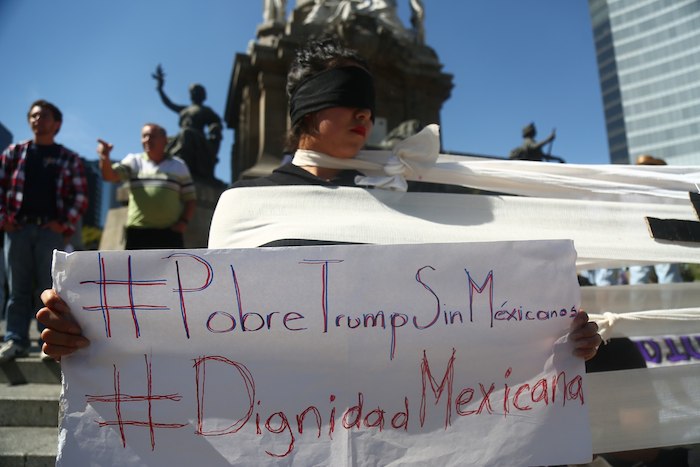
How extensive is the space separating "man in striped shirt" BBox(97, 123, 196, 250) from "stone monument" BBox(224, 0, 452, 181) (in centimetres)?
652

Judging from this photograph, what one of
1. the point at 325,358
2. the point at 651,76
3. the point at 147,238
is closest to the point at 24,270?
the point at 147,238

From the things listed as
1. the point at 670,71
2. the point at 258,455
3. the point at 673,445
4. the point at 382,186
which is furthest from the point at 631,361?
the point at 670,71

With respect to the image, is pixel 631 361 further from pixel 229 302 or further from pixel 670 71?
pixel 670 71

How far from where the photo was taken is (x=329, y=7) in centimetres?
1345

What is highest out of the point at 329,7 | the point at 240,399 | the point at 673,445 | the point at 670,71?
the point at 670,71

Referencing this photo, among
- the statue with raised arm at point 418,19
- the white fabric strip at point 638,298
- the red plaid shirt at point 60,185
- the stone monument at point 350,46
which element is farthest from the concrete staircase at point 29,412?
the statue with raised arm at point 418,19

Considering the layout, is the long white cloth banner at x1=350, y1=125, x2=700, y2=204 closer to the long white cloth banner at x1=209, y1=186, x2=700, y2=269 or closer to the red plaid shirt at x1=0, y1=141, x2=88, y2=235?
the long white cloth banner at x1=209, y1=186, x2=700, y2=269

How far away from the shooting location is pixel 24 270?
12.5 ft

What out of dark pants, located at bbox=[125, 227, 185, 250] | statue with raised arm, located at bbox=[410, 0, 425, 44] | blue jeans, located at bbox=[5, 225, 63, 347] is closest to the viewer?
blue jeans, located at bbox=[5, 225, 63, 347]

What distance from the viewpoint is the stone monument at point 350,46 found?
39.2ft

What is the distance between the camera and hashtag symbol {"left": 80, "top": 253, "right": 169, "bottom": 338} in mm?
1329

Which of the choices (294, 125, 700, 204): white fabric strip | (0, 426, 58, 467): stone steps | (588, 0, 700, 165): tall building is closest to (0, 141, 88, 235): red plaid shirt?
(0, 426, 58, 467): stone steps

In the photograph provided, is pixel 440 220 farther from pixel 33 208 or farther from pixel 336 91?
pixel 33 208

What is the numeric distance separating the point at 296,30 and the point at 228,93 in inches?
167
